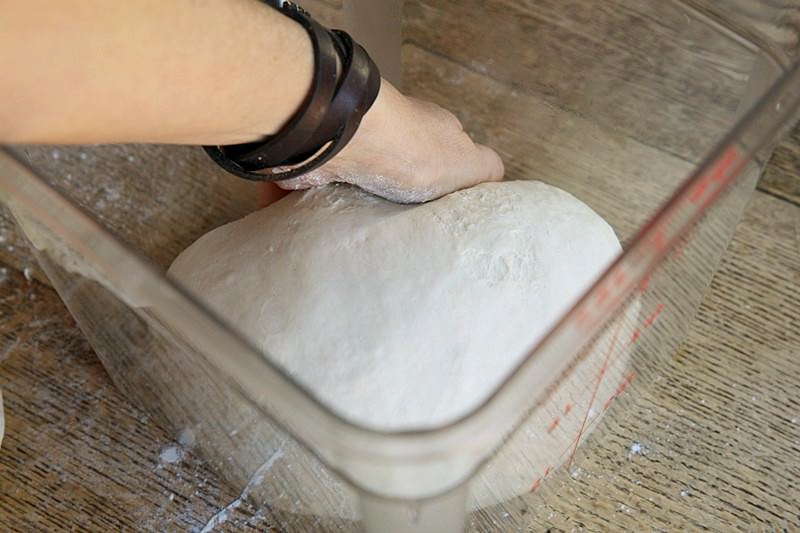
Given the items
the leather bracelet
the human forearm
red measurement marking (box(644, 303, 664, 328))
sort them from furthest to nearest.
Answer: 1. red measurement marking (box(644, 303, 664, 328))
2. the leather bracelet
3. the human forearm

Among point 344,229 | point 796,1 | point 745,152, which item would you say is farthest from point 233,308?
point 796,1

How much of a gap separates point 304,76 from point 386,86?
114mm

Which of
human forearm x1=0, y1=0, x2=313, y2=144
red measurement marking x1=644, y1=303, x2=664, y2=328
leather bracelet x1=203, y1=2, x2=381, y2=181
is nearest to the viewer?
human forearm x1=0, y1=0, x2=313, y2=144

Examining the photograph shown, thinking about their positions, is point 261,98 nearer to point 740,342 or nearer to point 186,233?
point 186,233

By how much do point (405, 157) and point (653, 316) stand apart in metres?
0.20

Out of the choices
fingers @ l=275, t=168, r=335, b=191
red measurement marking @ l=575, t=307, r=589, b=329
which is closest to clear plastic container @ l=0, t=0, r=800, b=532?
red measurement marking @ l=575, t=307, r=589, b=329

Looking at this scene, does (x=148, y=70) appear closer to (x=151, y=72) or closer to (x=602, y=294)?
(x=151, y=72)

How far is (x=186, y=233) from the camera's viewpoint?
0.79 metres

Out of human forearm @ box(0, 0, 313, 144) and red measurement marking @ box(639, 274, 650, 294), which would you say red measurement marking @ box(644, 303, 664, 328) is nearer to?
red measurement marking @ box(639, 274, 650, 294)

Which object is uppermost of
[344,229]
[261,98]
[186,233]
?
[261,98]

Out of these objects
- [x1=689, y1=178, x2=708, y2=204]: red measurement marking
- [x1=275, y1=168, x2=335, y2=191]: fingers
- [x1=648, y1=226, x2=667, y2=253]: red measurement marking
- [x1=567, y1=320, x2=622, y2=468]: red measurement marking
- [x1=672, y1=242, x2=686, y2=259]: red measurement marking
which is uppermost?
[x1=689, y1=178, x2=708, y2=204]: red measurement marking

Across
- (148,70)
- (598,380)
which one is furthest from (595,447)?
(148,70)

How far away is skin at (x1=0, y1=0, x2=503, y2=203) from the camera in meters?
0.38

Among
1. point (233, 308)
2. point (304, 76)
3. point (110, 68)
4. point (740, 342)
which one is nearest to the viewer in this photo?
point (110, 68)
